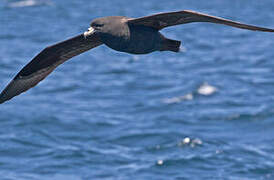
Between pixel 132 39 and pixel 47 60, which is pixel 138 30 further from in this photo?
pixel 47 60

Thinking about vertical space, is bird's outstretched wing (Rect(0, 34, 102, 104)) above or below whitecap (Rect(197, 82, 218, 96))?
above

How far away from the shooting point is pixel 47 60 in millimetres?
9961

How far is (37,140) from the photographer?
14414 mm

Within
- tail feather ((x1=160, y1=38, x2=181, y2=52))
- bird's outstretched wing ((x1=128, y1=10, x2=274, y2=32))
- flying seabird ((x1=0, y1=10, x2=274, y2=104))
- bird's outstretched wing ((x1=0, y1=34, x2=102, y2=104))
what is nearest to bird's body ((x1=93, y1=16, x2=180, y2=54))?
flying seabird ((x1=0, y1=10, x2=274, y2=104))

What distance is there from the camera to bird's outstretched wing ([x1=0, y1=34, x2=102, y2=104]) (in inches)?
376

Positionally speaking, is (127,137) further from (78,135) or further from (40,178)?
(40,178)

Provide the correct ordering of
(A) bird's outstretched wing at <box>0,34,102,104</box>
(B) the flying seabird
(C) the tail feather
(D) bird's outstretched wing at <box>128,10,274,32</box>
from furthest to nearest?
1. (A) bird's outstretched wing at <box>0,34,102,104</box>
2. (C) the tail feather
3. (B) the flying seabird
4. (D) bird's outstretched wing at <box>128,10,274,32</box>

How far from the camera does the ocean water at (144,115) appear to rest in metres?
12.9

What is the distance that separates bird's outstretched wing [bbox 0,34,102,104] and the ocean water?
2.68m

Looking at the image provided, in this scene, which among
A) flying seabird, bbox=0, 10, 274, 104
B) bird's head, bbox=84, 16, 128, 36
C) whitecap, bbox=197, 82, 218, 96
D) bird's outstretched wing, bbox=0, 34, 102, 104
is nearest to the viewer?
flying seabird, bbox=0, 10, 274, 104

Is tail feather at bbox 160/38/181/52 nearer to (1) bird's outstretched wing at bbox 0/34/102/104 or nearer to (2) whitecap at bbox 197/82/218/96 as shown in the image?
(1) bird's outstretched wing at bbox 0/34/102/104

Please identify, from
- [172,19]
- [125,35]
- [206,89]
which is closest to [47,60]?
[125,35]

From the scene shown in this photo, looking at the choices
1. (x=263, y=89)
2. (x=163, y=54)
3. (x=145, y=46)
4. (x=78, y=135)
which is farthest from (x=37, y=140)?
(x=163, y=54)

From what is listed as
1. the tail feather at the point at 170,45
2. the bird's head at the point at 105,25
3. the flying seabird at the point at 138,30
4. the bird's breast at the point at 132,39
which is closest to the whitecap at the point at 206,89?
the flying seabird at the point at 138,30
